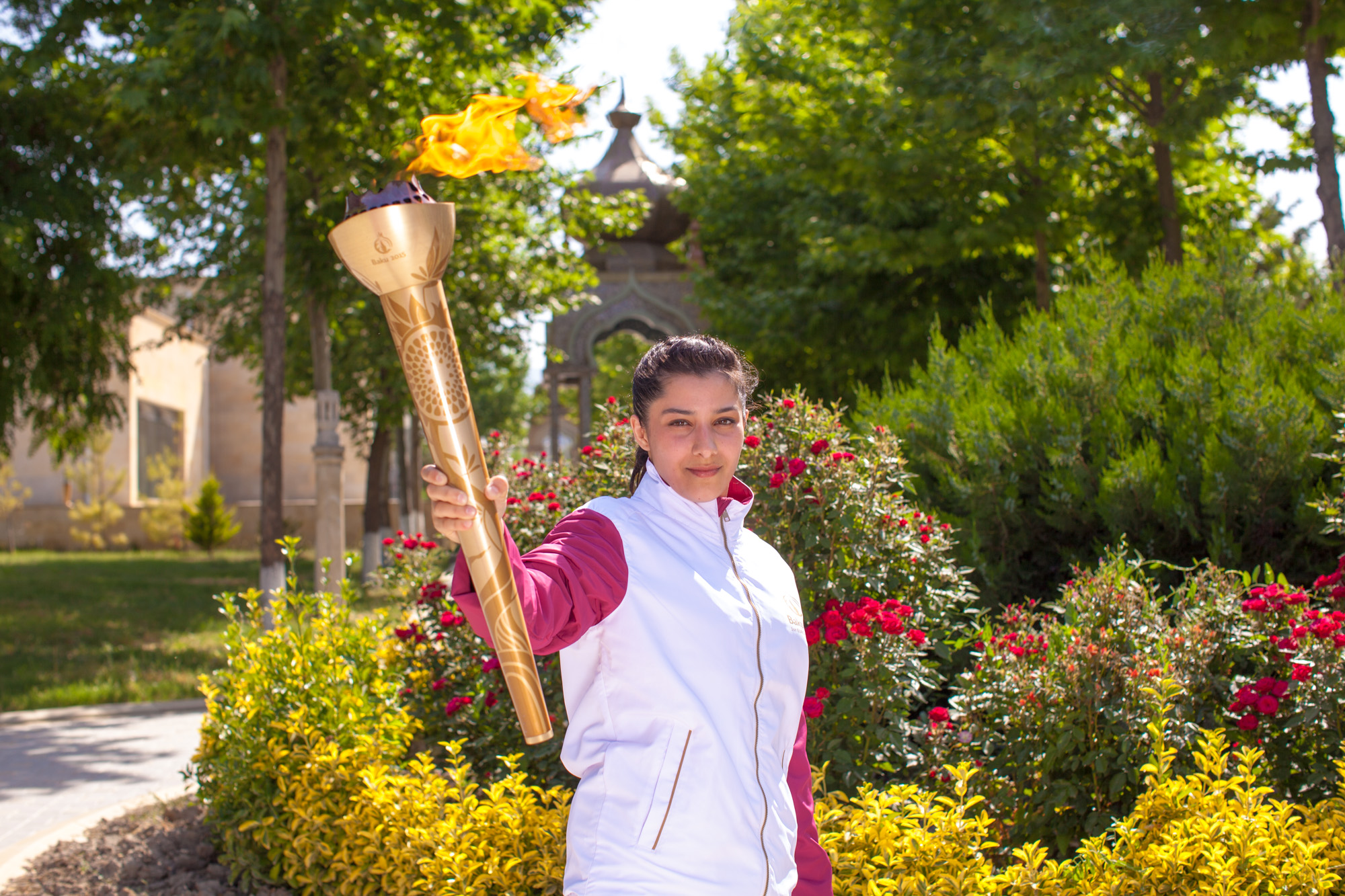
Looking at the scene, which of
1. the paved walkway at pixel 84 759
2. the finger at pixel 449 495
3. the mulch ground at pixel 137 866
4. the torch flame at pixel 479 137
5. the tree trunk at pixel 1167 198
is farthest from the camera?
the tree trunk at pixel 1167 198

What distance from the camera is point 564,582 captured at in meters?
1.99

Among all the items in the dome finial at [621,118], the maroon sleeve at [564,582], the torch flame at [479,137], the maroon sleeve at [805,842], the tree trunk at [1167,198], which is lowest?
the maroon sleeve at [805,842]

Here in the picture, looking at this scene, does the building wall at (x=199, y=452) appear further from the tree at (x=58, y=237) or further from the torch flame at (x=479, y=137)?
the torch flame at (x=479, y=137)

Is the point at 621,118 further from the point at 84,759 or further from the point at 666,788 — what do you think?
the point at 666,788

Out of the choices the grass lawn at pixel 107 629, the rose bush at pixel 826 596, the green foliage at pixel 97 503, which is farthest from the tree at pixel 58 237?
the green foliage at pixel 97 503

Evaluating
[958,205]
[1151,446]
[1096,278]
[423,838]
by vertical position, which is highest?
[958,205]

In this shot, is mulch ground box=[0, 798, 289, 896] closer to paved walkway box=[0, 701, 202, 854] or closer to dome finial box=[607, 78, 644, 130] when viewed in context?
paved walkway box=[0, 701, 202, 854]

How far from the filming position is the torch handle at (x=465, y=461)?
1.85 meters

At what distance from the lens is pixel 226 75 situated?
33.8 ft

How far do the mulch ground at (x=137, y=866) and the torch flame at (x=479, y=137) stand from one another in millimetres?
3521

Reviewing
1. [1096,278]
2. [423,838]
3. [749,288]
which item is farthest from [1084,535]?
[749,288]

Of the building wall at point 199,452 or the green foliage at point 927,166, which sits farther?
the building wall at point 199,452

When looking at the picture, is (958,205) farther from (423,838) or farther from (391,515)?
(391,515)

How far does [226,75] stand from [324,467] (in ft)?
14.2
